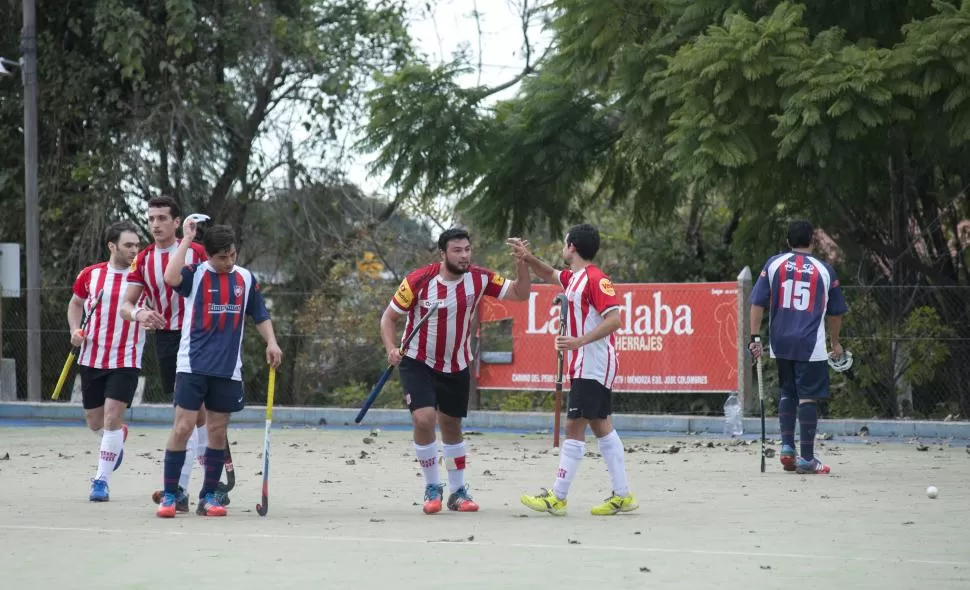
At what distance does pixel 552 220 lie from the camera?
23.2 meters

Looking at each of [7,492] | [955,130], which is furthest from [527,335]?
[7,492]

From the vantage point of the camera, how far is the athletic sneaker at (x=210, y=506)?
9633 mm

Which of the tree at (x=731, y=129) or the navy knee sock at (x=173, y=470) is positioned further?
the tree at (x=731, y=129)

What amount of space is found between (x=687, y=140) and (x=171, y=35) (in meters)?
11.6

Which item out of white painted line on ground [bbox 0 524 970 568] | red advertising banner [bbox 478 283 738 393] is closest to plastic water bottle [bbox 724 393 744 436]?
red advertising banner [bbox 478 283 738 393]

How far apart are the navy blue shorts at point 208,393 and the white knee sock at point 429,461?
3.87 ft

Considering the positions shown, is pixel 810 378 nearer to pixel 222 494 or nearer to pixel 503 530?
pixel 503 530

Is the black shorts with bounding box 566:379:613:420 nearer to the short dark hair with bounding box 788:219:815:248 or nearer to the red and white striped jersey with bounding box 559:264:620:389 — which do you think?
the red and white striped jersey with bounding box 559:264:620:389

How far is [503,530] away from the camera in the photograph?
888 centimetres

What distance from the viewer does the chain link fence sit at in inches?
725

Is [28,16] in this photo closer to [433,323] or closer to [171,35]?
[171,35]

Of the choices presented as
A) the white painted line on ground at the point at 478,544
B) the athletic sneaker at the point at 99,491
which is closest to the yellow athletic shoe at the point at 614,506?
the white painted line on ground at the point at 478,544

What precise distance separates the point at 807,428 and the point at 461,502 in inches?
150

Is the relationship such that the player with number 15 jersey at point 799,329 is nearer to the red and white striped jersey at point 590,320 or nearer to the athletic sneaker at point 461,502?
the red and white striped jersey at point 590,320
